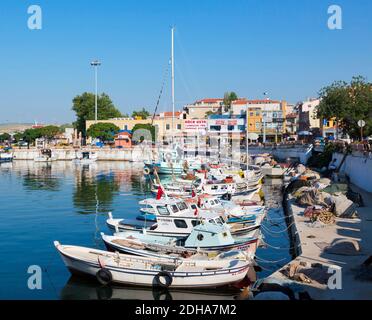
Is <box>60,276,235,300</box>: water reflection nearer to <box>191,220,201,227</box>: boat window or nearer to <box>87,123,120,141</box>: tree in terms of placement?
<box>191,220,201,227</box>: boat window

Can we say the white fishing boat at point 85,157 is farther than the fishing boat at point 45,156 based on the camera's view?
No

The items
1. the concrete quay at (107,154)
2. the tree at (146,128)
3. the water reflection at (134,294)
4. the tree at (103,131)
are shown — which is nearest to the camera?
the water reflection at (134,294)

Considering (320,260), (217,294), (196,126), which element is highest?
(196,126)

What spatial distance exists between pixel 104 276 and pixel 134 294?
4.59 ft

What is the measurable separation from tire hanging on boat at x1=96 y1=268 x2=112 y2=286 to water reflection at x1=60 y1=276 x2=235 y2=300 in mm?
303

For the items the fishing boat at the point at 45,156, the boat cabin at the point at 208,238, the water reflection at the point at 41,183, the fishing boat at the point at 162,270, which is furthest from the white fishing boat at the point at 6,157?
the fishing boat at the point at 162,270

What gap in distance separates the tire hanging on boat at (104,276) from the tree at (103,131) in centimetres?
10241

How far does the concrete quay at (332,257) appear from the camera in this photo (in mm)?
15566

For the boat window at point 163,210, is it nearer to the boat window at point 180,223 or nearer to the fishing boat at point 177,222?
the fishing boat at point 177,222

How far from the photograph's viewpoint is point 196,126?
250ft

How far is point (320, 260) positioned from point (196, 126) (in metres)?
57.8
